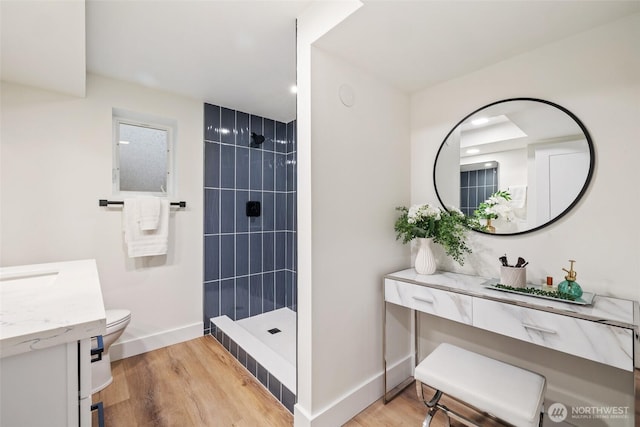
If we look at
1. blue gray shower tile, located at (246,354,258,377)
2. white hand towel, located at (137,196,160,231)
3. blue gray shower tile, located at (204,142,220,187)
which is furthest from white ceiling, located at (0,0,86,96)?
blue gray shower tile, located at (246,354,258,377)

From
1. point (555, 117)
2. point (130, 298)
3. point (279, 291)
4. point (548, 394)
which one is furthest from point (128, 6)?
point (548, 394)

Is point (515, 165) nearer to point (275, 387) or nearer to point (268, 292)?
point (275, 387)

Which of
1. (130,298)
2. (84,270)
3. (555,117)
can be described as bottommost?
(130,298)

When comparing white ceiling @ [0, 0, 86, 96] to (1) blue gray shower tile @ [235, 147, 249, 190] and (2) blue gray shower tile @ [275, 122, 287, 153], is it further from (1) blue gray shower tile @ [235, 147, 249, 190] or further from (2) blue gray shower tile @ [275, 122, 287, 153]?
(2) blue gray shower tile @ [275, 122, 287, 153]

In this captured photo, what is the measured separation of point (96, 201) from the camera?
7.08 feet

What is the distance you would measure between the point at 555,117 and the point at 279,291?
284 centimetres

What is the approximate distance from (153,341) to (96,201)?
1.25m

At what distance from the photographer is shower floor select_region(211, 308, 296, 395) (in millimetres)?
1904

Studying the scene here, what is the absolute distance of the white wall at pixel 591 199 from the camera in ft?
4.38

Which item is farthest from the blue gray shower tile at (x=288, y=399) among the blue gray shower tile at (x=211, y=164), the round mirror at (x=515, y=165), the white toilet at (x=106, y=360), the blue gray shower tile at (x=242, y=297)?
the blue gray shower tile at (x=211, y=164)

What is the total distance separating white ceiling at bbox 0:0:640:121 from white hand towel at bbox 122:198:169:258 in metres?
0.91

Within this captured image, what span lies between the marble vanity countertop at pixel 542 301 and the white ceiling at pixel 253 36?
1.34 m

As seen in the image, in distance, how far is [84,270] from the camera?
161cm

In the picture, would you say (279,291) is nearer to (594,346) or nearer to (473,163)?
(473,163)
